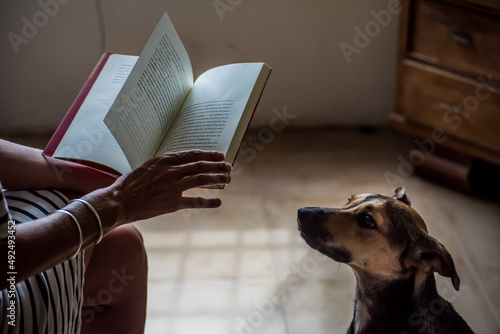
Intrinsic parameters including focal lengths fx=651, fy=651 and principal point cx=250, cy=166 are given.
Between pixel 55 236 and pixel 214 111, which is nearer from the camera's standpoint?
pixel 55 236

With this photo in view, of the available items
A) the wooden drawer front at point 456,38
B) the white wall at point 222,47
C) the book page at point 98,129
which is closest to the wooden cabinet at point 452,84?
the wooden drawer front at point 456,38

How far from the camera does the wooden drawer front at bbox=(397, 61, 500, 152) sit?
1.68 metres

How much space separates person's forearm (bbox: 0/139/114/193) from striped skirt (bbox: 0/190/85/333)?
2 centimetres

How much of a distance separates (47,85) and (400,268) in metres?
1.52

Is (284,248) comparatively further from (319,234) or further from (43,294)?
(43,294)

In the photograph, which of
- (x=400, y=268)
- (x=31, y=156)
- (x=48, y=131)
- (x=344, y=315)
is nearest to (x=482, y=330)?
(x=344, y=315)

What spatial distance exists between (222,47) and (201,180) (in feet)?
3.97

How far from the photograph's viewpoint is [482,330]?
4.66ft

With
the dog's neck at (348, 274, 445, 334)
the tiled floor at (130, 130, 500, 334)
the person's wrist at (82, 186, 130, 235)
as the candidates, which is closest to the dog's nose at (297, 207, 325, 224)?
the dog's neck at (348, 274, 445, 334)

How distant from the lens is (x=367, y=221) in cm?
92

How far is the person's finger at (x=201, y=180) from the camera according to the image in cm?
90

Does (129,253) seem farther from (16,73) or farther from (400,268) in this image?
(16,73)

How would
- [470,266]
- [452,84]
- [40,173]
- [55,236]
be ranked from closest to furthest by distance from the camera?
[55,236], [40,173], [470,266], [452,84]

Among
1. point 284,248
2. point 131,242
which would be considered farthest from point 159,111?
point 284,248
